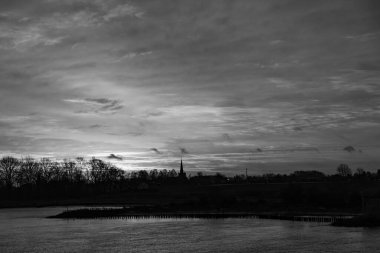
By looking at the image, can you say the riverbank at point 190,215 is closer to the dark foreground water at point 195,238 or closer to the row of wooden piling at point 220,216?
the row of wooden piling at point 220,216

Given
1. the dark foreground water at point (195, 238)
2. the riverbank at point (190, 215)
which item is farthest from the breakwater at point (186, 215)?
the dark foreground water at point (195, 238)

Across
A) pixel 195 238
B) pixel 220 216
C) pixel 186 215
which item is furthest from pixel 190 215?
pixel 195 238

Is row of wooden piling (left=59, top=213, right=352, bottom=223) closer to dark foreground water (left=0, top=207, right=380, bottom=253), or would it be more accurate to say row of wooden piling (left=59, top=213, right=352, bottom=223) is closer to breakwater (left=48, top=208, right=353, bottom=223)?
breakwater (left=48, top=208, right=353, bottom=223)

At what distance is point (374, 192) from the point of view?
87.6 meters

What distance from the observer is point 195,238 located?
249 ft

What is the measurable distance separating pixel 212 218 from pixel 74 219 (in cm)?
3425

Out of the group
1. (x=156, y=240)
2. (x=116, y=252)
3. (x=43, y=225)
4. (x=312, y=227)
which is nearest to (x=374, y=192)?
(x=312, y=227)

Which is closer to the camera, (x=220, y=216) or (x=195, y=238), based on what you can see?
(x=195, y=238)

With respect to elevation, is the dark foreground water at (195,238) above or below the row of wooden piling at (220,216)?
below

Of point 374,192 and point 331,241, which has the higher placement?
point 374,192

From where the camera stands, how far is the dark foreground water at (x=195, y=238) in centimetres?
6462

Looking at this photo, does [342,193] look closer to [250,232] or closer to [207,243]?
[250,232]

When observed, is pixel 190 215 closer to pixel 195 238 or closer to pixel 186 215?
pixel 186 215

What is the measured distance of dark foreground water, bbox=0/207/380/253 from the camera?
64.6m
